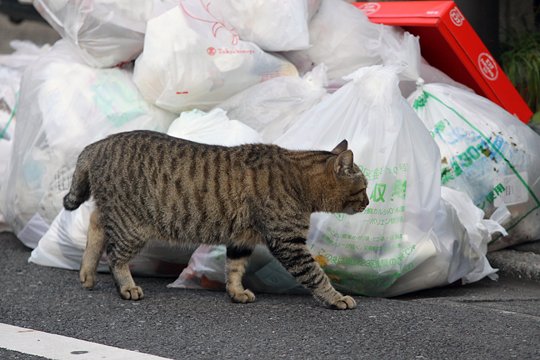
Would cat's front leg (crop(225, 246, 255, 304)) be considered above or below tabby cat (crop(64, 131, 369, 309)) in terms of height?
below

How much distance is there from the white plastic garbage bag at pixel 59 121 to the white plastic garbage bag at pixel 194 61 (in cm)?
16

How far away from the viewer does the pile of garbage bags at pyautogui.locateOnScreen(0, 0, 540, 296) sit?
13.7 feet

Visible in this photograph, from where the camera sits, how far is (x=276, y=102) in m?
4.75

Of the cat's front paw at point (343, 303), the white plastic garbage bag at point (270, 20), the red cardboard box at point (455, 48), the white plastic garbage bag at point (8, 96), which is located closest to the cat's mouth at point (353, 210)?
the cat's front paw at point (343, 303)

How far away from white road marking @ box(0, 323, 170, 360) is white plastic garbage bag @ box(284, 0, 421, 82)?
206 centimetres

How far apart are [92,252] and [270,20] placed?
141 cm

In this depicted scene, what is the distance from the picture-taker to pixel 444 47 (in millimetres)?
5230

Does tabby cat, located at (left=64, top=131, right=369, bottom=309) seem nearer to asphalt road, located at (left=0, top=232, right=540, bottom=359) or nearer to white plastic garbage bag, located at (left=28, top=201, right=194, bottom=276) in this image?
asphalt road, located at (left=0, top=232, right=540, bottom=359)

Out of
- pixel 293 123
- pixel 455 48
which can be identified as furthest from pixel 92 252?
pixel 455 48

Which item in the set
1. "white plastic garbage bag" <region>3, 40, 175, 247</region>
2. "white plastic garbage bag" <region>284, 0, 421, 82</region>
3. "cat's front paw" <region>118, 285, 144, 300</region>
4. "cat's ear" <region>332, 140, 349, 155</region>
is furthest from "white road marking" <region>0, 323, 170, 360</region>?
"white plastic garbage bag" <region>284, 0, 421, 82</region>

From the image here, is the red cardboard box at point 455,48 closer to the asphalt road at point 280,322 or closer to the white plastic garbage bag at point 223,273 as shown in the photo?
the asphalt road at point 280,322

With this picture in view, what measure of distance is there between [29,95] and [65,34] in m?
0.36

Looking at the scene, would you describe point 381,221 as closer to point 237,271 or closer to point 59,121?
point 237,271

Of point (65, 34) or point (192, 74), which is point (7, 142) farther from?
point (192, 74)
